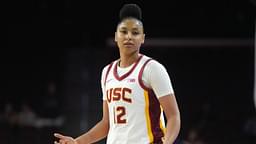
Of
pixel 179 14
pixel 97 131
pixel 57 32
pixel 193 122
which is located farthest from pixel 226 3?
pixel 97 131

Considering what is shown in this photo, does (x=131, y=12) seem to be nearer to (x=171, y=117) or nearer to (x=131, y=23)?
(x=131, y=23)

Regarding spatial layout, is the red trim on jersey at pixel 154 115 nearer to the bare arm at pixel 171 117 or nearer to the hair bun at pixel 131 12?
the bare arm at pixel 171 117

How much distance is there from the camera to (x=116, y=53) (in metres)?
13.4

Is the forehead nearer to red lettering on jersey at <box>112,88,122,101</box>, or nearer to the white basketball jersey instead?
the white basketball jersey

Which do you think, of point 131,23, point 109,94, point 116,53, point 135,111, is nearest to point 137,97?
point 135,111

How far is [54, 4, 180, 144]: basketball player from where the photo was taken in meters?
3.93

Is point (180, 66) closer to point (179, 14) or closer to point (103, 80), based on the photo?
point (179, 14)

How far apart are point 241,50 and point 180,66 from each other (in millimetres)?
1272

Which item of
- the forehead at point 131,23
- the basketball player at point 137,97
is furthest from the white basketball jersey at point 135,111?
the forehead at point 131,23

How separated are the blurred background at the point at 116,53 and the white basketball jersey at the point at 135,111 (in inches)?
368

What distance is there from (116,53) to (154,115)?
9.40 m

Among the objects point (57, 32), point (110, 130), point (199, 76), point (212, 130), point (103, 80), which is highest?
point (57, 32)

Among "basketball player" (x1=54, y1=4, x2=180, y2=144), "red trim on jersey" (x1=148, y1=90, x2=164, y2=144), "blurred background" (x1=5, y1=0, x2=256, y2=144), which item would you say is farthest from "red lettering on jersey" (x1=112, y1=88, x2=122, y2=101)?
"blurred background" (x1=5, y1=0, x2=256, y2=144)

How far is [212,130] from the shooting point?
12.7m
